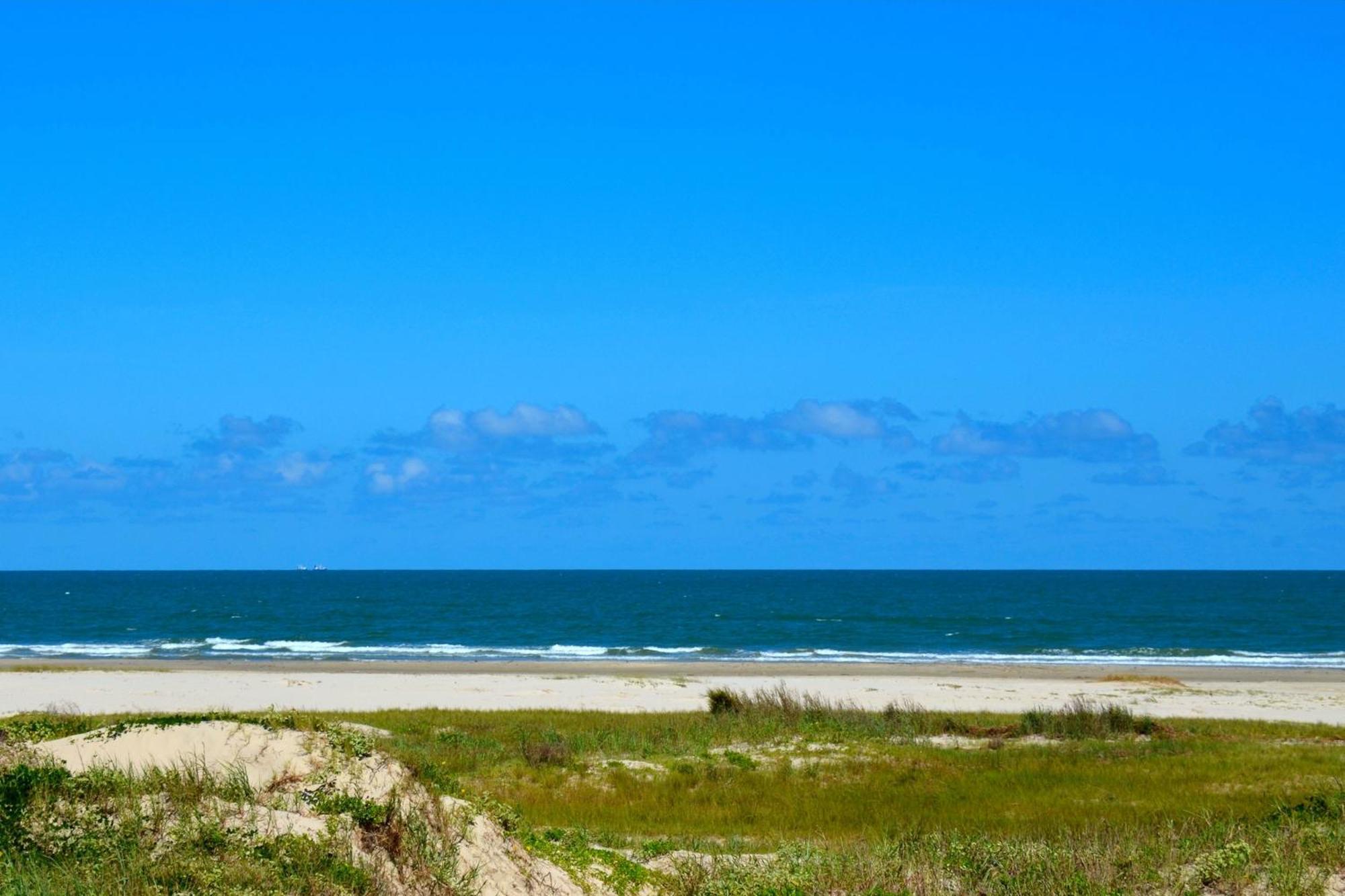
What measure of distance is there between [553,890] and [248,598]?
4665 inches

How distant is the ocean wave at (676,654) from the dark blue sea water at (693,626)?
0.23 m

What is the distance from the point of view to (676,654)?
60.7 m

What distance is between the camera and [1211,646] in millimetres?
64688

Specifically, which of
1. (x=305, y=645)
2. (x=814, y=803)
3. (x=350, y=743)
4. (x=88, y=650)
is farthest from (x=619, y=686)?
(x=88, y=650)

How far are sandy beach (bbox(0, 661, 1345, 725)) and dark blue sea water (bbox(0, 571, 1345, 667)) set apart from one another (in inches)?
281

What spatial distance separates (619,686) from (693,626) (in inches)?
1637

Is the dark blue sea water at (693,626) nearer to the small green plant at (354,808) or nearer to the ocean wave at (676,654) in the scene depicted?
the ocean wave at (676,654)

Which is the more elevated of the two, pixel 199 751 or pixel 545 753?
pixel 199 751

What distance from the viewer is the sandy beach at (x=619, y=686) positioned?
32.0 m

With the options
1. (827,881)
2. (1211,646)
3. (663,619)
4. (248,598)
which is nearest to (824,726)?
(827,881)

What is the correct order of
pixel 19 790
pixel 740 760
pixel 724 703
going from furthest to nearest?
pixel 724 703, pixel 740 760, pixel 19 790

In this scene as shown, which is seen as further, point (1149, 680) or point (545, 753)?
point (1149, 680)

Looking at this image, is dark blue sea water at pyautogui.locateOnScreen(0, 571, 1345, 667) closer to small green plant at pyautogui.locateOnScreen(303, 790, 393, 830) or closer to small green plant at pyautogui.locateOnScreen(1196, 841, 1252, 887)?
small green plant at pyautogui.locateOnScreen(1196, 841, 1252, 887)

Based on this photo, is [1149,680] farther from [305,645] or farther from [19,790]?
[305,645]
